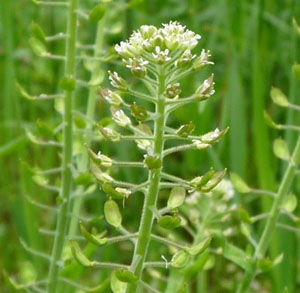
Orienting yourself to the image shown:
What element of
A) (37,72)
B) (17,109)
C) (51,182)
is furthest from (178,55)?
(37,72)

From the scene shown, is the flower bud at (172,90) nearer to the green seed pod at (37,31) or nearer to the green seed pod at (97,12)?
the green seed pod at (97,12)

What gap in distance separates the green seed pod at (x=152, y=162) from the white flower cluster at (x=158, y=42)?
0.27 m

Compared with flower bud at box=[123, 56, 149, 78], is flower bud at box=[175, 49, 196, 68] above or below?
above

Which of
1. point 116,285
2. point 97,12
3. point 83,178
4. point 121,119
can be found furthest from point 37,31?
point 116,285

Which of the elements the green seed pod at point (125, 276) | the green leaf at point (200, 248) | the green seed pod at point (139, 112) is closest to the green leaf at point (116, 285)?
the green seed pod at point (125, 276)

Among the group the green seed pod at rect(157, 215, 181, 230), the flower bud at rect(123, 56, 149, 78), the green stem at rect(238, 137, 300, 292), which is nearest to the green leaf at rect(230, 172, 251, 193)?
the green stem at rect(238, 137, 300, 292)

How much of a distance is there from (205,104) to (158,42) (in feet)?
4.12

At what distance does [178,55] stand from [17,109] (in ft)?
5.19

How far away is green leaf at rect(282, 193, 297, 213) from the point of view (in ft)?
7.88

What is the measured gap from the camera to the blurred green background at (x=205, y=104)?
297cm

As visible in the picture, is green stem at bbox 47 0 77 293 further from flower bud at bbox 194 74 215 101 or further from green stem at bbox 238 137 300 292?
flower bud at bbox 194 74 215 101

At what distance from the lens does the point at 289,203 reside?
2.42 meters

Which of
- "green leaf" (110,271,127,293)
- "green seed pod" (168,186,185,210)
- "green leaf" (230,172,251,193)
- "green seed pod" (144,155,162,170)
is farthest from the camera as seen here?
"green leaf" (230,172,251,193)

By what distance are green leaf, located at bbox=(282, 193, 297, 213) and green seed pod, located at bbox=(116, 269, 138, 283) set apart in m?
0.83
